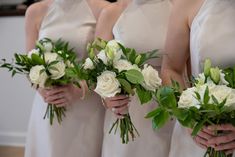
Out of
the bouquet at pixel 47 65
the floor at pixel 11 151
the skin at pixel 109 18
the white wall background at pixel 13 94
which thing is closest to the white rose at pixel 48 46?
the bouquet at pixel 47 65

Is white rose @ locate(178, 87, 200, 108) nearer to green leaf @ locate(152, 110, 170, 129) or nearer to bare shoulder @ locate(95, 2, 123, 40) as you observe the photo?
green leaf @ locate(152, 110, 170, 129)

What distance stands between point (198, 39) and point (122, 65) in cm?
31

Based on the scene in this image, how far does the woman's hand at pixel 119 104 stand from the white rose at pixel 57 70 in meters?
0.27

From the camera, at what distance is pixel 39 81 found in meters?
1.73

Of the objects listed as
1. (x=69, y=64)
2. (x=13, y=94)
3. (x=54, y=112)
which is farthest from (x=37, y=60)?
(x=13, y=94)

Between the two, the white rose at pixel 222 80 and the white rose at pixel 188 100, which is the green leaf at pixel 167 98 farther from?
the white rose at pixel 222 80

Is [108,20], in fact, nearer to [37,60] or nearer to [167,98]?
[37,60]

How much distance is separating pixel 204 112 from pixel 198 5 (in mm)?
527

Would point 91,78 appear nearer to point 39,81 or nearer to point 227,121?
point 39,81

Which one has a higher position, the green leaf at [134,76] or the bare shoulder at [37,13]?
the bare shoulder at [37,13]

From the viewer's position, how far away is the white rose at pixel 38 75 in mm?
1701

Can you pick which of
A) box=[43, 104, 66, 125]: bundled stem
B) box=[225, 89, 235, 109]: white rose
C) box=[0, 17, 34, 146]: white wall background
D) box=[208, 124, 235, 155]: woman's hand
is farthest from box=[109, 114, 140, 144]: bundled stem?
box=[0, 17, 34, 146]: white wall background

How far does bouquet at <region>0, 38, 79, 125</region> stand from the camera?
5.64ft

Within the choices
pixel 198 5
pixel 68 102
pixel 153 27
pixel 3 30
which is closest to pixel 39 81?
pixel 68 102
